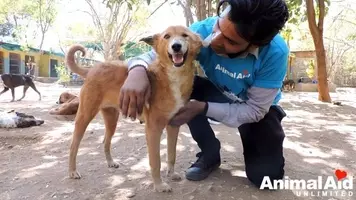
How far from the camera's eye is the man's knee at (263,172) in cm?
267

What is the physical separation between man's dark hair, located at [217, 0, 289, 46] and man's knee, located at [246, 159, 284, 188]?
1.11 m

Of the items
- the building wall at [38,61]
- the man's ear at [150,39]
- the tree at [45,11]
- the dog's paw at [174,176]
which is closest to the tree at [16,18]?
the tree at [45,11]

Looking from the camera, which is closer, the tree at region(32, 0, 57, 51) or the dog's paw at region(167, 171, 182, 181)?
the dog's paw at region(167, 171, 182, 181)

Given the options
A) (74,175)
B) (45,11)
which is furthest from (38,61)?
(74,175)

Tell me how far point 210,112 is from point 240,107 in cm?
25

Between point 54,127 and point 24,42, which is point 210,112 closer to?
point 54,127

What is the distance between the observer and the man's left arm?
2.55 metres

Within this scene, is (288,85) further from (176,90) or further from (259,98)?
(176,90)

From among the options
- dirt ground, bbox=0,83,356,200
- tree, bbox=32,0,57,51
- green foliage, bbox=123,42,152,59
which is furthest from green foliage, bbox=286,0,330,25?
tree, bbox=32,0,57,51

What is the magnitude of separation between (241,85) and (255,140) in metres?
0.52

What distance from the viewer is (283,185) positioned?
2.74m

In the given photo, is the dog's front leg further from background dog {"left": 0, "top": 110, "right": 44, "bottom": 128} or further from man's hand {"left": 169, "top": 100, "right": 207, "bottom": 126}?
background dog {"left": 0, "top": 110, "right": 44, "bottom": 128}

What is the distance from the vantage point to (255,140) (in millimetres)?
2877

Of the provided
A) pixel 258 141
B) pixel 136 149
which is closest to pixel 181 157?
pixel 136 149
